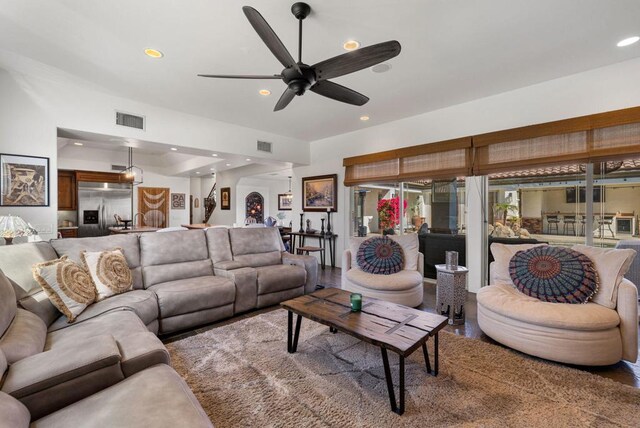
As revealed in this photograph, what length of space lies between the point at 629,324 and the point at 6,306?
425 cm

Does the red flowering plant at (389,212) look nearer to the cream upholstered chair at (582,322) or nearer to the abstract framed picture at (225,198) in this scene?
the cream upholstered chair at (582,322)

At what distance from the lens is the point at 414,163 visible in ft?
15.9

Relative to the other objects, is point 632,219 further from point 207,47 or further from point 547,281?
point 207,47

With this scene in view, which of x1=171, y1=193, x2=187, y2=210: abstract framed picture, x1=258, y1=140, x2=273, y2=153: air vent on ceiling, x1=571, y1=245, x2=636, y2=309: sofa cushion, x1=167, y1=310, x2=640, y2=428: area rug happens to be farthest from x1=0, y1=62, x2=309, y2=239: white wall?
x1=571, y1=245, x2=636, y2=309: sofa cushion

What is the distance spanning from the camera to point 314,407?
1.79m

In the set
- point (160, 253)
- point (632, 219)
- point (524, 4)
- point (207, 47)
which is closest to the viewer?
point (524, 4)

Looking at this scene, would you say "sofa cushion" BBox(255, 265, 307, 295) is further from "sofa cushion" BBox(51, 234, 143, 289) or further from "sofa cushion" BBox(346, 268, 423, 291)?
"sofa cushion" BBox(51, 234, 143, 289)

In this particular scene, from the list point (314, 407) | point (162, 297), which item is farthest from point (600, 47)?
point (162, 297)

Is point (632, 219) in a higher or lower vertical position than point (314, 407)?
higher

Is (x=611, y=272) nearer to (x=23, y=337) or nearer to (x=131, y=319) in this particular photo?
(x=131, y=319)

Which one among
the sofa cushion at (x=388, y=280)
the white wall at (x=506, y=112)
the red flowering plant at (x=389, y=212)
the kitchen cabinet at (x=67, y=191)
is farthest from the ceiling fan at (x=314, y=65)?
the kitchen cabinet at (x=67, y=191)

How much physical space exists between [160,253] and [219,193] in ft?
22.3

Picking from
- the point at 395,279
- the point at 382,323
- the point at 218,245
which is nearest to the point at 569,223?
the point at 395,279

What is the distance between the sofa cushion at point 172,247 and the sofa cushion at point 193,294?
352 mm
